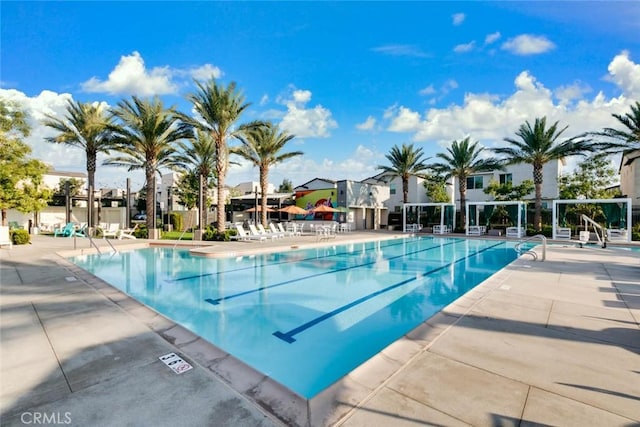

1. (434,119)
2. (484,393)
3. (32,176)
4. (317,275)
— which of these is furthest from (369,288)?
(434,119)

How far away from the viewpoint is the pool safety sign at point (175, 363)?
131 inches

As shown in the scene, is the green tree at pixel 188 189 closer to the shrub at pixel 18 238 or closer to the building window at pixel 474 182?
the shrub at pixel 18 238

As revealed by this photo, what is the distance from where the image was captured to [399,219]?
33.1 m

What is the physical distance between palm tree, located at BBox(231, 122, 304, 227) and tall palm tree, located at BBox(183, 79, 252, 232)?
3946 mm

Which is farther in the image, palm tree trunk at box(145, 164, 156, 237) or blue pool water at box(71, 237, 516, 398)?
palm tree trunk at box(145, 164, 156, 237)

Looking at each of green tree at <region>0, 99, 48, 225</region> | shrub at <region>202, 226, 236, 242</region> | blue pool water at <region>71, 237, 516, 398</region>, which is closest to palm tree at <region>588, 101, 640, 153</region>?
blue pool water at <region>71, 237, 516, 398</region>

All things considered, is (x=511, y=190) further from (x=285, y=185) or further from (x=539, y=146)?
(x=285, y=185)

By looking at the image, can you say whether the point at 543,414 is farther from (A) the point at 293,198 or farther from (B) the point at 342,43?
(A) the point at 293,198

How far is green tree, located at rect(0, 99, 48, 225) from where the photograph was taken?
50.6ft

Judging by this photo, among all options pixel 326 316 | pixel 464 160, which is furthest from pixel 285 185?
pixel 326 316

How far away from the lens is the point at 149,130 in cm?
1872

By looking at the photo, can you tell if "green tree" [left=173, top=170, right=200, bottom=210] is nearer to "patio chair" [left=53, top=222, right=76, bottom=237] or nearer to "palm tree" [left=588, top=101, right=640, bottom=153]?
"patio chair" [left=53, top=222, right=76, bottom=237]

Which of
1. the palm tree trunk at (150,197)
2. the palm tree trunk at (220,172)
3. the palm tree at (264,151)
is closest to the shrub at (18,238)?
the palm tree trunk at (150,197)

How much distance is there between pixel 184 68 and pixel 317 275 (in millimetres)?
15148
